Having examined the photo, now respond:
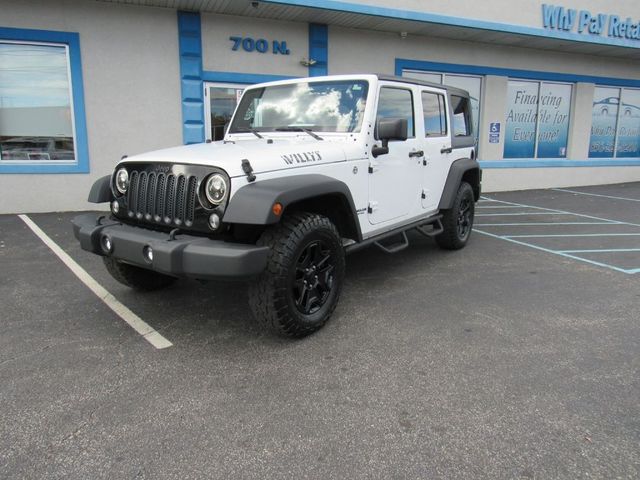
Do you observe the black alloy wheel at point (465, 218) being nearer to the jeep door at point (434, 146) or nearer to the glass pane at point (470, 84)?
the jeep door at point (434, 146)

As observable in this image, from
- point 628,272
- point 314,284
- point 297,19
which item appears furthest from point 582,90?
point 314,284

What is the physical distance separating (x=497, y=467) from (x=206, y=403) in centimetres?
152

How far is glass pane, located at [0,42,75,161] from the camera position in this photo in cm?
828

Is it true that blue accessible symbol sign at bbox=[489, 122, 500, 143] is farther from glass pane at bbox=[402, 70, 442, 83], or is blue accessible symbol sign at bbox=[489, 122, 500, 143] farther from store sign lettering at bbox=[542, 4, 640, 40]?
store sign lettering at bbox=[542, 4, 640, 40]

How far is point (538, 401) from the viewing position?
8.86 ft

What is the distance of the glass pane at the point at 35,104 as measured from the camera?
8281 millimetres

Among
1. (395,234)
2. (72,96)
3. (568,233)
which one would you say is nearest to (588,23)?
(568,233)

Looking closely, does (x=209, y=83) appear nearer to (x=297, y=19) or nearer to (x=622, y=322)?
(x=297, y=19)

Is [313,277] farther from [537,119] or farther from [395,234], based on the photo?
[537,119]

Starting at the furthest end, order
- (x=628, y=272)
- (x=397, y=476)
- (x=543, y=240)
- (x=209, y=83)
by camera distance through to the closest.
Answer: (x=209, y=83)
(x=543, y=240)
(x=628, y=272)
(x=397, y=476)

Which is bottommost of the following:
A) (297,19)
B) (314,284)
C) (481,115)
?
(314,284)

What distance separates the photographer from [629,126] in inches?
577

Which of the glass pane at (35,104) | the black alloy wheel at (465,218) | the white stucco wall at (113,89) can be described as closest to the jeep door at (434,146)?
the black alloy wheel at (465,218)

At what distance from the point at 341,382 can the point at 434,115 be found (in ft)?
11.4
